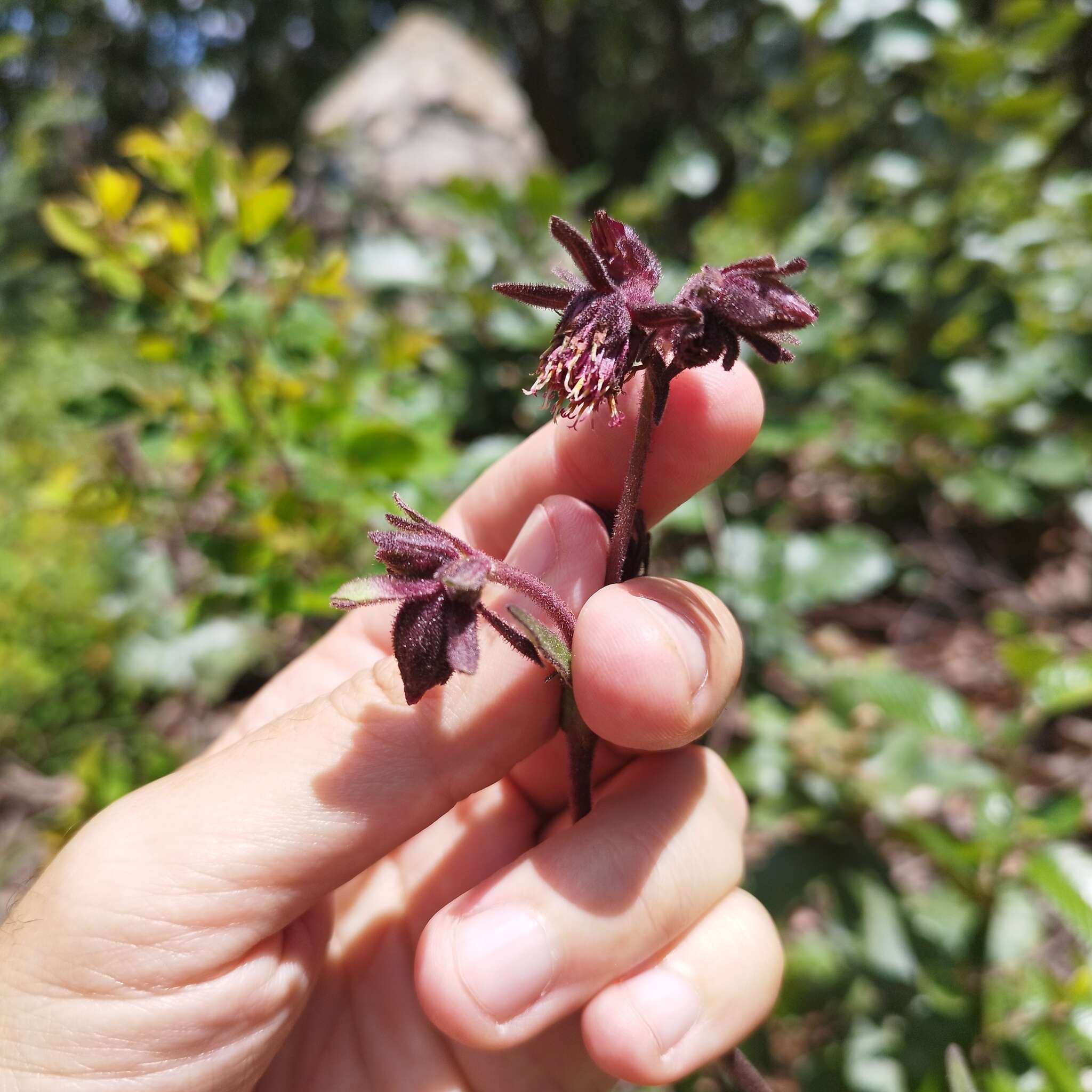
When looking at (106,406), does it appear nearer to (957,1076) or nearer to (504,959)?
(504,959)

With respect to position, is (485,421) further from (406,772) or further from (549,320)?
(406,772)

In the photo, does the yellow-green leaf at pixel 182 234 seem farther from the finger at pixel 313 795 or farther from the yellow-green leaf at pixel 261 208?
the finger at pixel 313 795

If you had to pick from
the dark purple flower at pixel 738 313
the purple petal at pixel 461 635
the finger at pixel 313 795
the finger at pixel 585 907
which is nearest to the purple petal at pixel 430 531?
the purple petal at pixel 461 635

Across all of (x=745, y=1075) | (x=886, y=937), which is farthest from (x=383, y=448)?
(x=886, y=937)

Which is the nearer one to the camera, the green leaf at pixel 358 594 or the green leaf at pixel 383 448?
the green leaf at pixel 358 594

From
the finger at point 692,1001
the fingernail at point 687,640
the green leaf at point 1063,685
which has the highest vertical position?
the fingernail at point 687,640

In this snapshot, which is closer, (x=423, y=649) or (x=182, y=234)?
(x=423, y=649)

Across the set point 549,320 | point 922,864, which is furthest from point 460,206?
point 922,864
